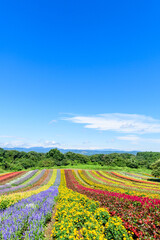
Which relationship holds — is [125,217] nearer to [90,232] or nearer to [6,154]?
[90,232]

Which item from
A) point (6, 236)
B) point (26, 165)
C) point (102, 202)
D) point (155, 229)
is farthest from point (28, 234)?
point (26, 165)

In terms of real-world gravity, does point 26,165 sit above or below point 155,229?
below

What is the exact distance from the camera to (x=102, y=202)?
33.1 feet

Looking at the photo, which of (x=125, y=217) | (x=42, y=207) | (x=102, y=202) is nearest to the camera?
(x=125, y=217)

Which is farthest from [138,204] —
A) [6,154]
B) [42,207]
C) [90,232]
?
[6,154]

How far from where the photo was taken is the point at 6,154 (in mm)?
73062

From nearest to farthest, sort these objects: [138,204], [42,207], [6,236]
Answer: [6,236] < [42,207] < [138,204]

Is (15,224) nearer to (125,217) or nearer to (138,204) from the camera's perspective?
(125,217)

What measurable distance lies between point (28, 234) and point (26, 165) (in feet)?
183

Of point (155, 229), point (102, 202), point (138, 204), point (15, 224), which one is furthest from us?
point (102, 202)

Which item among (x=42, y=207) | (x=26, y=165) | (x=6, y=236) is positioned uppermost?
(x=6, y=236)

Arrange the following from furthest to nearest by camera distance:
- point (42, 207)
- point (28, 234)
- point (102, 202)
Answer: point (102, 202), point (42, 207), point (28, 234)

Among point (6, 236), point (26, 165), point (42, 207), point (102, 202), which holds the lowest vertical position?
point (26, 165)

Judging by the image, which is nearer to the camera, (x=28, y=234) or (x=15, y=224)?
(x=28, y=234)
